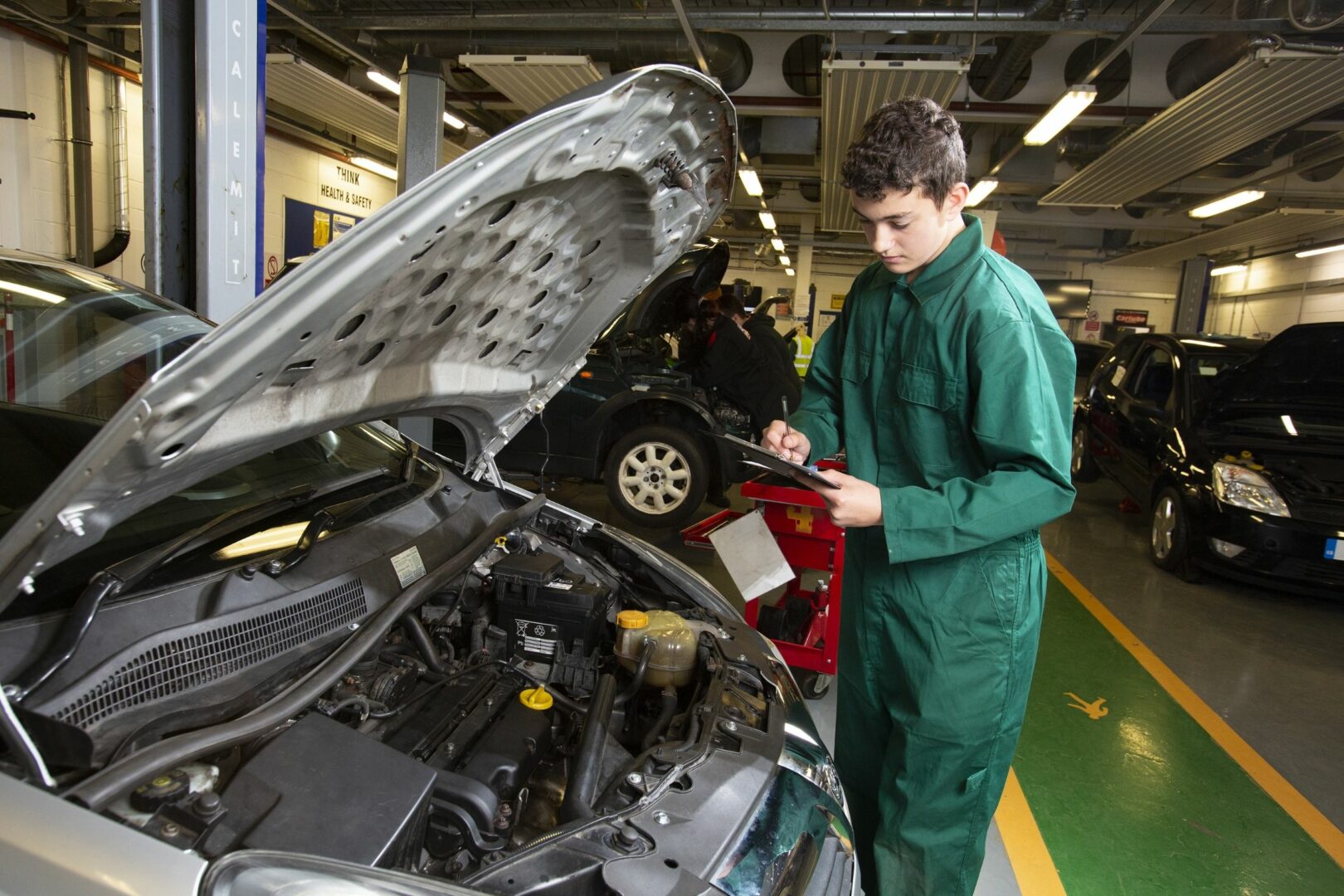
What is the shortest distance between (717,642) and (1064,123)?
21.0ft

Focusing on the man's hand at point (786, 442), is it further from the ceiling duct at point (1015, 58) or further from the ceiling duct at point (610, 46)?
the ceiling duct at point (610, 46)

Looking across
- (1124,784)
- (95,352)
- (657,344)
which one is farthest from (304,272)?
(657,344)

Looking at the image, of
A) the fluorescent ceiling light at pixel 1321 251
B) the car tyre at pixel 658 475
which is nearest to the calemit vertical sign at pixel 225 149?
the car tyre at pixel 658 475

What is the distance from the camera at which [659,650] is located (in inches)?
71.9

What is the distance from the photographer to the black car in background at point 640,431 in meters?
5.53

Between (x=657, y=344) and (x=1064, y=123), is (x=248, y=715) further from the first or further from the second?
(x=1064, y=123)

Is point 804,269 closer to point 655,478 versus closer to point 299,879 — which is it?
point 655,478

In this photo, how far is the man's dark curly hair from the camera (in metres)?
1.47

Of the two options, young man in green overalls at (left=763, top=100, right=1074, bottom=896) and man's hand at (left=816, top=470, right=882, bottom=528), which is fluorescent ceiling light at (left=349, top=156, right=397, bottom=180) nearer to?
young man in green overalls at (left=763, top=100, right=1074, bottom=896)

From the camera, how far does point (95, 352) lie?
5.93 ft

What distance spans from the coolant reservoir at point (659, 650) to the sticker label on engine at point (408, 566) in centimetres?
46

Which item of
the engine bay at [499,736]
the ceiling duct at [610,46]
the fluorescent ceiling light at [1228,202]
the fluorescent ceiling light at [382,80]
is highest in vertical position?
the ceiling duct at [610,46]

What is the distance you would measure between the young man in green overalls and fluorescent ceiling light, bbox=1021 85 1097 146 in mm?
5088

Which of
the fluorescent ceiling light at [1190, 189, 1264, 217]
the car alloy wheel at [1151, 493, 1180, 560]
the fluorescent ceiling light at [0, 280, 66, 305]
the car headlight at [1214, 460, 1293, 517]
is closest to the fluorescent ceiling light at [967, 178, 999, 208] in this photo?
the fluorescent ceiling light at [1190, 189, 1264, 217]
